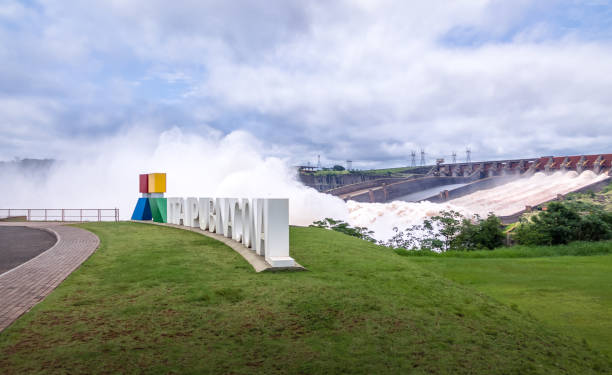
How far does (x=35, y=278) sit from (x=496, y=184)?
168 feet

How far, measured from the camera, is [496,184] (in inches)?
2002

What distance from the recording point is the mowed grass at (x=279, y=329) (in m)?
3.98

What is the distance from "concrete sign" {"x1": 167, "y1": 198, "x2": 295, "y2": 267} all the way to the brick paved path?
380cm

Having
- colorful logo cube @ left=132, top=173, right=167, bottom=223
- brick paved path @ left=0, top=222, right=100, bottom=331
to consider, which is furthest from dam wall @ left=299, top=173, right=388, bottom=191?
brick paved path @ left=0, top=222, right=100, bottom=331

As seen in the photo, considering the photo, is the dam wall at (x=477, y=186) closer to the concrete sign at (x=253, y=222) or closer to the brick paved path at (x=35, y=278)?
the concrete sign at (x=253, y=222)

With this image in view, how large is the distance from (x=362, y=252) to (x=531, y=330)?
5868 mm

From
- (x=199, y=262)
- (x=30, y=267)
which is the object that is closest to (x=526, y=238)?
(x=199, y=262)

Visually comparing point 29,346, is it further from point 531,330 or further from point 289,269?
point 531,330

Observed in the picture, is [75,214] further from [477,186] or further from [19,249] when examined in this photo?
[19,249]

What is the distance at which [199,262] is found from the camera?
918 cm

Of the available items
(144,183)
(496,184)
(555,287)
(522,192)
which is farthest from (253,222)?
(496,184)

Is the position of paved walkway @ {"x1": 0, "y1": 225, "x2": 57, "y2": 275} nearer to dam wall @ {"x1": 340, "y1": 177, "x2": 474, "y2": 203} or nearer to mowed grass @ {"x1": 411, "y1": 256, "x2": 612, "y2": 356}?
mowed grass @ {"x1": 411, "y1": 256, "x2": 612, "y2": 356}

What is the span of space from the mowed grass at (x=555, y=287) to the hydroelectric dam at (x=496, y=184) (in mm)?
31762

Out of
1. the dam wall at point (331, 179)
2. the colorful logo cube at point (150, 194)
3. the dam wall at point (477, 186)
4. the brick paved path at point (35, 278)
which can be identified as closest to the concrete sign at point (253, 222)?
the brick paved path at point (35, 278)
